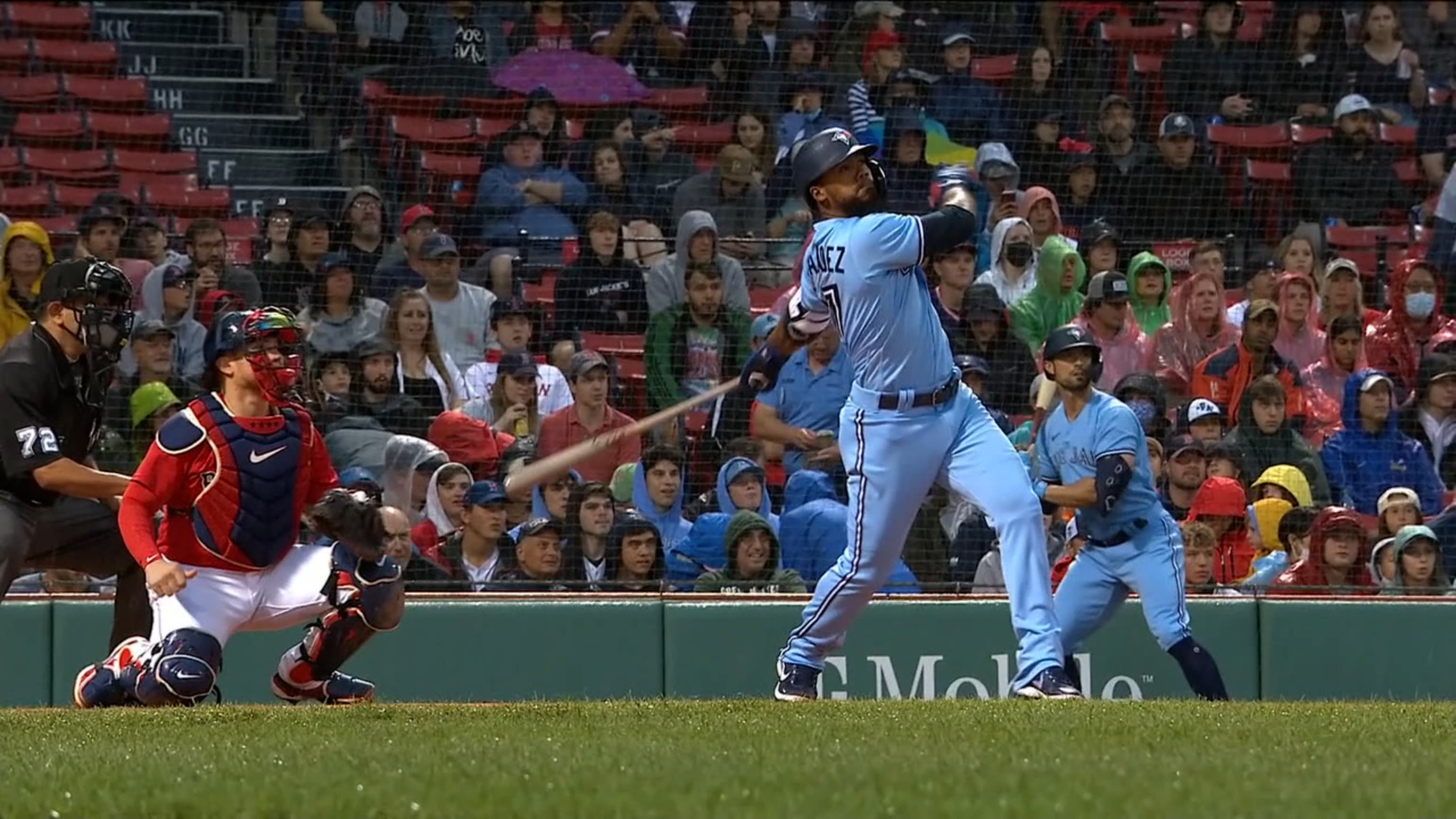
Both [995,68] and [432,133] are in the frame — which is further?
[995,68]

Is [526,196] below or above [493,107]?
below

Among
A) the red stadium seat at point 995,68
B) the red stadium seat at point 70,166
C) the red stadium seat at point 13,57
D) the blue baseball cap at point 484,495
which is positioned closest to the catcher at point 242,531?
the blue baseball cap at point 484,495

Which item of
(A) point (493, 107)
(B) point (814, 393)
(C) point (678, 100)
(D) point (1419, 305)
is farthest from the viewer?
(C) point (678, 100)

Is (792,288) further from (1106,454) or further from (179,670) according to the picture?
(179,670)

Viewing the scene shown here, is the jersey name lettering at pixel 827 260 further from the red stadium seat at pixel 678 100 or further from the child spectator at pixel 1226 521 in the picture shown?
the red stadium seat at pixel 678 100

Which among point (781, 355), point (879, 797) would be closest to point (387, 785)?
point (879, 797)

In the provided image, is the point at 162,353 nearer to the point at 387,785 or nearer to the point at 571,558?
the point at 571,558

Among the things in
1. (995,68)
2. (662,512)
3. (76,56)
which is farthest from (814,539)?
(76,56)
